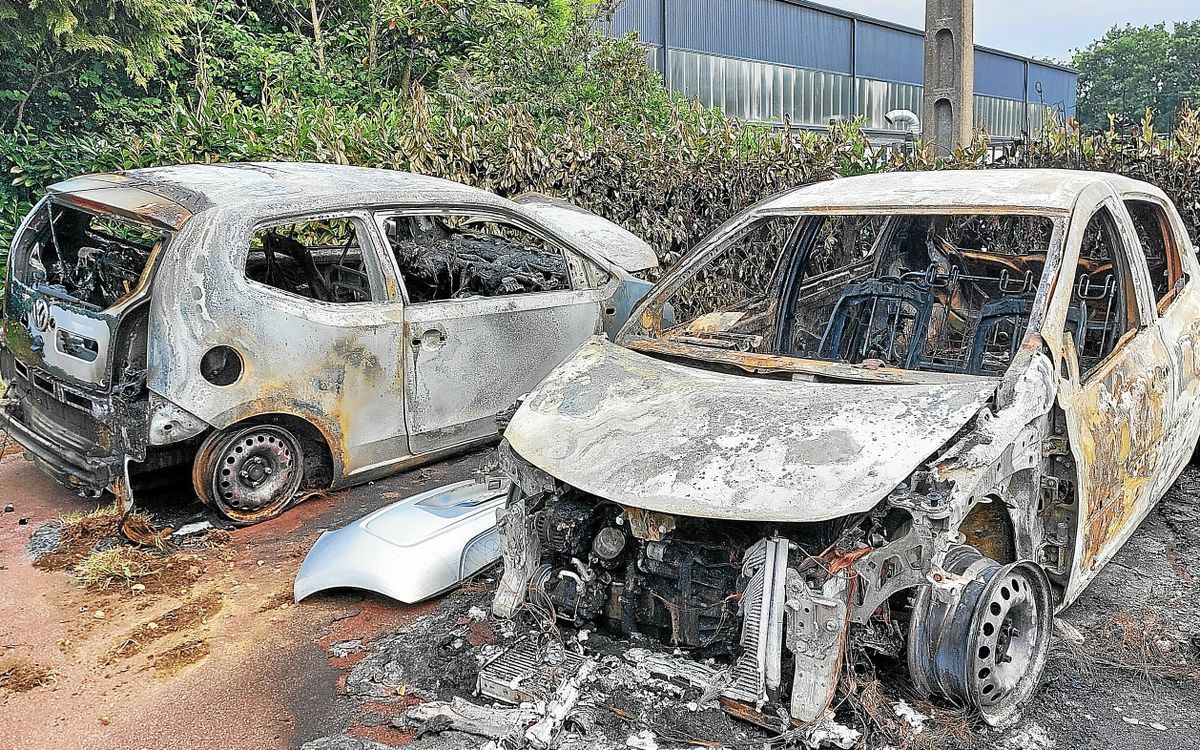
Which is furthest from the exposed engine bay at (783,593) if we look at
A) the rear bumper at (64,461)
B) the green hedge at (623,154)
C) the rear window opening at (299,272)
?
the green hedge at (623,154)

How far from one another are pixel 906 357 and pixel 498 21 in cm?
982

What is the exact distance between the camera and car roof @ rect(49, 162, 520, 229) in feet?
17.2

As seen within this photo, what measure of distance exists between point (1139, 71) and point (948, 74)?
49.9 m

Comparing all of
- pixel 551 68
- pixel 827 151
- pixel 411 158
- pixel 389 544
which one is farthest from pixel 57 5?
pixel 389 544

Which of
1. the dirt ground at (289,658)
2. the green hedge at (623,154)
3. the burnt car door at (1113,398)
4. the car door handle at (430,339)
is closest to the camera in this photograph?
the dirt ground at (289,658)

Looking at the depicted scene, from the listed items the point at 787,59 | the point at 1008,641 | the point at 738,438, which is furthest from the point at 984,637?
the point at 787,59

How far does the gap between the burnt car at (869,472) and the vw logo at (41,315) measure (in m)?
3.14

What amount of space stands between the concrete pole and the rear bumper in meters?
7.04

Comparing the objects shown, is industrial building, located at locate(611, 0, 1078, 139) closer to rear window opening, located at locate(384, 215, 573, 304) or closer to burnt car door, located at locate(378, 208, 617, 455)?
rear window opening, located at locate(384, 215, 573, 304)

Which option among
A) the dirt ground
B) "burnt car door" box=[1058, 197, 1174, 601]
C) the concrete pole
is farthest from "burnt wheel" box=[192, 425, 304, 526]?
the concrete pole

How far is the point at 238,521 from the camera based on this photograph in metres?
5.41

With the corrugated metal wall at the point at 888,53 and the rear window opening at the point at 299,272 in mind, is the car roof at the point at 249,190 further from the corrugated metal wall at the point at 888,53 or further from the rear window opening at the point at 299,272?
the corrugated metal wall at the point at 888,53

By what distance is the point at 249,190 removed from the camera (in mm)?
5480

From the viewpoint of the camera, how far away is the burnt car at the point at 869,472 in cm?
300
